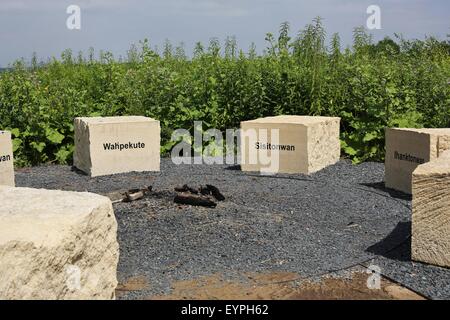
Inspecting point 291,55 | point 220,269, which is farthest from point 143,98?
point 220,269

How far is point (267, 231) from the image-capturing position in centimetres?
613

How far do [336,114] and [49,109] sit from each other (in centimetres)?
493

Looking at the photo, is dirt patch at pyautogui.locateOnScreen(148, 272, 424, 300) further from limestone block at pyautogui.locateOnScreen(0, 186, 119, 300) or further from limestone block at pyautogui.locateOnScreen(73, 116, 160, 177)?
limestone block at pyautogui.locateOnScreen(73, 116, 160, 177)

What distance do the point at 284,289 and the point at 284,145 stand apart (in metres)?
4.67

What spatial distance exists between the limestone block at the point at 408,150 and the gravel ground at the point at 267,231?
28cm

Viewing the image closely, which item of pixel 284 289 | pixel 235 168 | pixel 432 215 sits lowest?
pixel 284 289

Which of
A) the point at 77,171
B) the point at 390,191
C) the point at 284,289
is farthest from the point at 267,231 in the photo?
the point at 77,171

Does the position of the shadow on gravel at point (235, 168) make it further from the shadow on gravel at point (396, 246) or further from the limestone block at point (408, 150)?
the shadow on gravel at point (396, 246)

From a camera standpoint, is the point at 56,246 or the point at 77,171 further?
the point at 77,171

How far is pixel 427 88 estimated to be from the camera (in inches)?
437

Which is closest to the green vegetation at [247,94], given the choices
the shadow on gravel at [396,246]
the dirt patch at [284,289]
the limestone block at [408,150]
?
the limestone block at [408,150]

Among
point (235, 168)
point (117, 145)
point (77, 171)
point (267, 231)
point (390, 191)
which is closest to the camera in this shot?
point (267, 231)

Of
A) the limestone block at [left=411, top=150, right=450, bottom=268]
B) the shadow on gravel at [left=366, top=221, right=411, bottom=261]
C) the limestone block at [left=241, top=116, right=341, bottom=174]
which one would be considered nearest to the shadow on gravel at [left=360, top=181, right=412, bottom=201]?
the limestone block at [left=241, top=116, right=341, bottom=174]

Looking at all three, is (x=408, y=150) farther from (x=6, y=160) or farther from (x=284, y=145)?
(x=6, y=160)
